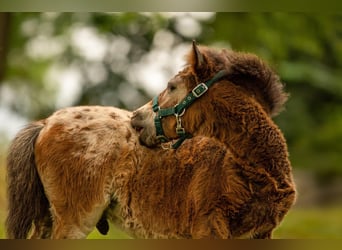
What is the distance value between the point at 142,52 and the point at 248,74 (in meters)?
4.41

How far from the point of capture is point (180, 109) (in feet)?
13.5

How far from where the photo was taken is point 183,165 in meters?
4.26

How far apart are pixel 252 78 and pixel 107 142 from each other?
1.07 metres

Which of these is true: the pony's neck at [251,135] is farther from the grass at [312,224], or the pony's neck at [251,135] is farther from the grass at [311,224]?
the grass at [312,224]

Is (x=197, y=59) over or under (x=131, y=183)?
over

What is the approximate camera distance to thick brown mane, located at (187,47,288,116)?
160 inches

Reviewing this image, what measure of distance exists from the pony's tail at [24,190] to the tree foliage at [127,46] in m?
3.05

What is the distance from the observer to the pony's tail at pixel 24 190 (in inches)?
173

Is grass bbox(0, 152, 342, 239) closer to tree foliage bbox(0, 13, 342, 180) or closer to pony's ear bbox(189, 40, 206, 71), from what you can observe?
tree foliage bbox(0, 13, 342, 180)

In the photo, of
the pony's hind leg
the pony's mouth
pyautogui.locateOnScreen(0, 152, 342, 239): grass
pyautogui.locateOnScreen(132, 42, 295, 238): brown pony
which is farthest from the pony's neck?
pyautogui.locateOnScreen(0, 152, 342, 239): grass

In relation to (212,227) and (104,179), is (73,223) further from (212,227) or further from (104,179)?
(212,227)

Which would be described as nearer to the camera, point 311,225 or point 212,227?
point 212,227

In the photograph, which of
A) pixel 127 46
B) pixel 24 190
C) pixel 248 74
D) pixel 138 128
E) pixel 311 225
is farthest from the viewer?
pixel 127 46

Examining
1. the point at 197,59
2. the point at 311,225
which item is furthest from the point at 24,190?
the point at 311,225
